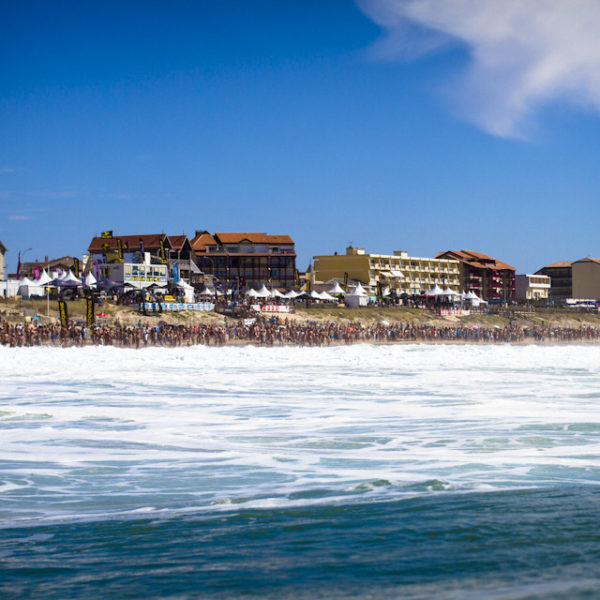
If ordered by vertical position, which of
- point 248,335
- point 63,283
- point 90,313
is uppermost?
point 63,283

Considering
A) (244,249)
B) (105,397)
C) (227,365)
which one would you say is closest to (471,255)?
(244,249)

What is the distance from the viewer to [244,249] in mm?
104688

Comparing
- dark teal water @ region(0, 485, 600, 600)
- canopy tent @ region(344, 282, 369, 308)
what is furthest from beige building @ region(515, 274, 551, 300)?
dark teal water @ region(0, 485, 600, 600)

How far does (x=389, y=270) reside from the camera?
396ft

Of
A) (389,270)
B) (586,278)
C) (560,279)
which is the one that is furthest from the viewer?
(560,279)

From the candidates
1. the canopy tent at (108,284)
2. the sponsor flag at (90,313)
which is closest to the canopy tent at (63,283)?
the canopy tent at (108,284)

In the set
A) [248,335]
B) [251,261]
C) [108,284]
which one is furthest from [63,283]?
[251,261]

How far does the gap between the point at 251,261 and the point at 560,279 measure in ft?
254

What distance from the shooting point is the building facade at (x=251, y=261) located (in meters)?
103

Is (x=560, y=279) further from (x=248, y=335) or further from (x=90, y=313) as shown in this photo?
(x=90, y=313)

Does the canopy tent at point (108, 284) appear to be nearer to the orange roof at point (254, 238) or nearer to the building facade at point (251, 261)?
the building facade at point (251, 261)

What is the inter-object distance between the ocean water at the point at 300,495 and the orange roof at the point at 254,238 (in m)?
82.6

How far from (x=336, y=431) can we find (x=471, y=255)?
5120 inches

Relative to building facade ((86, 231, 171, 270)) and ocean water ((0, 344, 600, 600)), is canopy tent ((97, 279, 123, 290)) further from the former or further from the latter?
ocean water ((0, 344, 600, 600))
